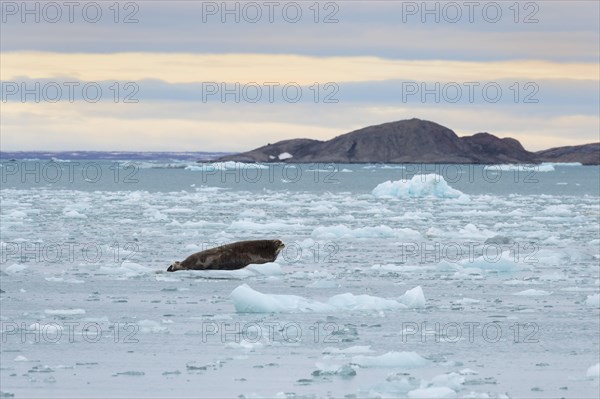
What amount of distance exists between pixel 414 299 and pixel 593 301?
6.74 ft

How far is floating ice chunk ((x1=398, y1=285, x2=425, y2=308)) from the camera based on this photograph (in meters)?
12.3

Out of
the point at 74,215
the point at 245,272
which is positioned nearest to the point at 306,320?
the point at 245,272

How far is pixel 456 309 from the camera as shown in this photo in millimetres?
12227

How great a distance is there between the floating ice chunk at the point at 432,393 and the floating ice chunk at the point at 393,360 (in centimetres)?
103

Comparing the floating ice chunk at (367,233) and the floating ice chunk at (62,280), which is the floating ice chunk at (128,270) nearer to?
the floating ice chunk at (62,280)

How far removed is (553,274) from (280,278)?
3.72 meters

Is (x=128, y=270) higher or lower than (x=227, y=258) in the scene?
lower

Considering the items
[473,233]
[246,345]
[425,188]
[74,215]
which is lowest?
[246,345]

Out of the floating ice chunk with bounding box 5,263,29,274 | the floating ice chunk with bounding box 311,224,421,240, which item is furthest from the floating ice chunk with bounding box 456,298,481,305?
the floating ice chunk with bounding box 311,224,421,240

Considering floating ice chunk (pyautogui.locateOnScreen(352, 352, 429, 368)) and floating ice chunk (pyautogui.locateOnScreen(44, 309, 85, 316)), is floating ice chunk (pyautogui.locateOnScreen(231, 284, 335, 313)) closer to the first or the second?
floating ice chunk (pyautogui.locateOnScreen(44, 309, 85, 316))

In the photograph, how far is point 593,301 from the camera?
12.7 meters

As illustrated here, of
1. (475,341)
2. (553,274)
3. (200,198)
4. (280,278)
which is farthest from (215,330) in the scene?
(200,198)

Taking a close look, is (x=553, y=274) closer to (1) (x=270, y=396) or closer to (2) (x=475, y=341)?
(2) (x=475, y=341)

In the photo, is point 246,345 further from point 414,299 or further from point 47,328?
point 414,299
